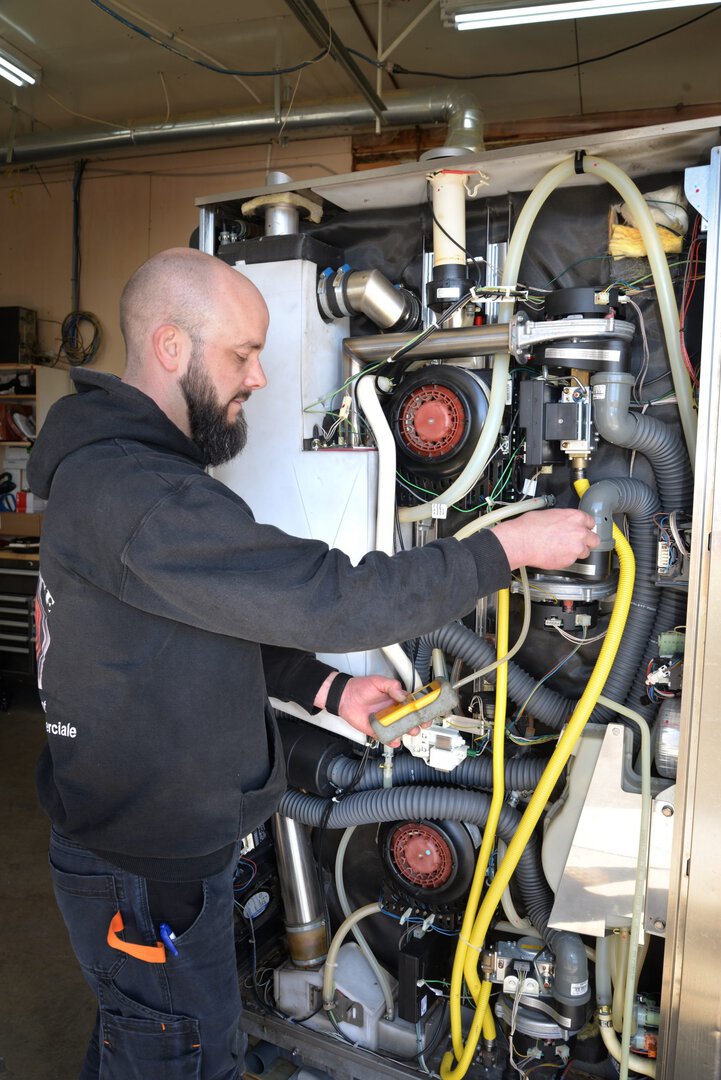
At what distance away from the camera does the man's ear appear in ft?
4.35

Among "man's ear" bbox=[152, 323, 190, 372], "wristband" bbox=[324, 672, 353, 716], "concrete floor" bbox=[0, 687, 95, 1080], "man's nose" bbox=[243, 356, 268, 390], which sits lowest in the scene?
"concrete floor" bbox=[0, 687, 95, 1080]

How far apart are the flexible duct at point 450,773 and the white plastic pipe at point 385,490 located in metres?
0.20

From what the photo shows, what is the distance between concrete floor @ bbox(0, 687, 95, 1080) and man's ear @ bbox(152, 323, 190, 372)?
5.90 ft

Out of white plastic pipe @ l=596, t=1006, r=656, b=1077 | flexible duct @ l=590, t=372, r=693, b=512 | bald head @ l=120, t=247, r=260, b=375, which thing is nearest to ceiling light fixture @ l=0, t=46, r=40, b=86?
bald head @ l=120, t=247, r=260, b=375

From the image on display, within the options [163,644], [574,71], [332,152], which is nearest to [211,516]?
[163,644]

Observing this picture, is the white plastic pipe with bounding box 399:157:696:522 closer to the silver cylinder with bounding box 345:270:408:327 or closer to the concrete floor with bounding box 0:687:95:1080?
the silver cylinder with bounding box 345:270:408:327

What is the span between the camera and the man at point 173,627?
1.10 m

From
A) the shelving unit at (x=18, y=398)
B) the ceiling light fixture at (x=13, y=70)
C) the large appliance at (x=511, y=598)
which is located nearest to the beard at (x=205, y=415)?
the large appliance at (x=511, y=598)

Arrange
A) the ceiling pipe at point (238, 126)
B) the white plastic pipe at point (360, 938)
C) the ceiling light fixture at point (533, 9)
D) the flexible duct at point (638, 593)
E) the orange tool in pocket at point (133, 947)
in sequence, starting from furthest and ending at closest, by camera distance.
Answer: the ceiling pipe at point (238, 126), the ceiling light fixture at point (533, 9), the white plastic pipe at point (360, 938), the flexible duct at point (638, 593), the orange tool in pocket at point (133, 947)

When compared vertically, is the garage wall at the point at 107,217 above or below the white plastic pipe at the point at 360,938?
above

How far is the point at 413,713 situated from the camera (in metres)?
1.47

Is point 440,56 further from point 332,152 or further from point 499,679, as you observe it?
point 499,679

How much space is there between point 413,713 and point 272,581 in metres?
0.52

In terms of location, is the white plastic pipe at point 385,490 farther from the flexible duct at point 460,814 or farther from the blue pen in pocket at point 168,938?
the blue pen in pocket at point 168,938
